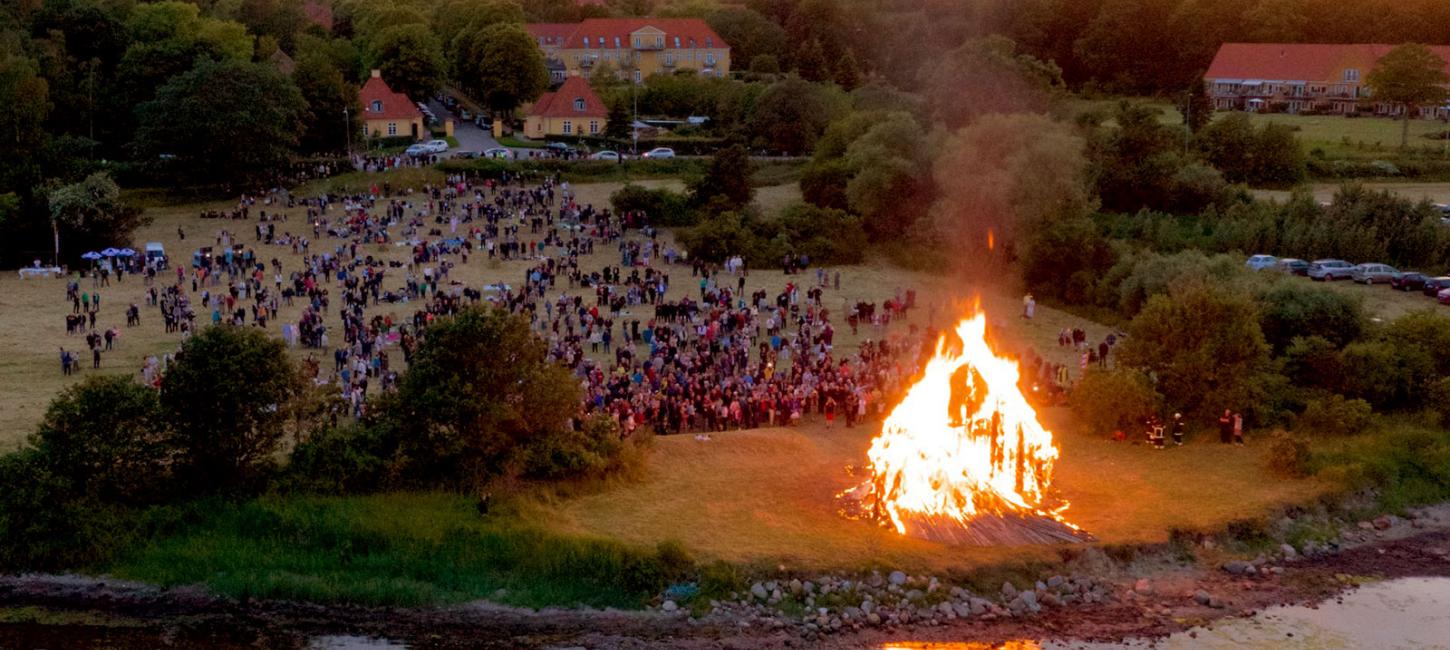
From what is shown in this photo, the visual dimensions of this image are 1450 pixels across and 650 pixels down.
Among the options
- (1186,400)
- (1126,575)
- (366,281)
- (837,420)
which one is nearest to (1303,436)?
(1186,400)

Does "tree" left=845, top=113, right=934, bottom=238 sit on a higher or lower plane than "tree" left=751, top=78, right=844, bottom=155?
lower

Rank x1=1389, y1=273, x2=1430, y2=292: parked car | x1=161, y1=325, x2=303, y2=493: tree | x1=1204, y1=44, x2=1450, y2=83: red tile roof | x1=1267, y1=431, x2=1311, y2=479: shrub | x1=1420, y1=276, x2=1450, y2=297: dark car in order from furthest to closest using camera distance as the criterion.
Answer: x1=1204, y1=44, x2=1450, y2=83: red tile roof < x1=1389, y1=273, x2=1430, y2=292: parked car < x1=1420, y1=276, x2=1450, y2=297: dark car < x1=1267, y1=431, x2=1311, y2=479: shrub < x1=161, y1=325, x2=303, y2=493: tree

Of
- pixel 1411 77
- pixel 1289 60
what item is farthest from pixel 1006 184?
pixel 1289 60

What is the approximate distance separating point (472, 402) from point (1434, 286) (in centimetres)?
3190

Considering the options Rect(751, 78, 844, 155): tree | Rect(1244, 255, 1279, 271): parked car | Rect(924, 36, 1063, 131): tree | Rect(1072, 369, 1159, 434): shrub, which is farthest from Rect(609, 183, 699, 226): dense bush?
Rect(1072, 369, 1159, 434): shrub

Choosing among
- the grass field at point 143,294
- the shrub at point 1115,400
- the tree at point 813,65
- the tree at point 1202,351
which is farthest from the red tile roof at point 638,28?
the shrub at point 1115,400

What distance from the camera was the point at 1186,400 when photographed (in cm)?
2928

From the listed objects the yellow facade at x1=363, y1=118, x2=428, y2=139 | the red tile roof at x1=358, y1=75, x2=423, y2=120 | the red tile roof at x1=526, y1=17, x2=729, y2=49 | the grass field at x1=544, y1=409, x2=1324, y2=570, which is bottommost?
the grass field at x1=544, y1=409, x2=1324, y2=570

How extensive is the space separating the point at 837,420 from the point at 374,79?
158 feet

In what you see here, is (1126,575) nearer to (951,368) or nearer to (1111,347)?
(951,368)

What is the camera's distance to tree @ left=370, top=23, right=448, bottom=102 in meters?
75.3

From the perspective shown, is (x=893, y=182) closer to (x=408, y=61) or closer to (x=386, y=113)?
(x=386, y=113)

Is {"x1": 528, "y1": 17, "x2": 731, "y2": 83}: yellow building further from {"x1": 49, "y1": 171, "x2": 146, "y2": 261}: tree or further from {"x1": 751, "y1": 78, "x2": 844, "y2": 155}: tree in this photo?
{"x1": 49, "y1": 171, "x2": 146, "y2": 261}: tree

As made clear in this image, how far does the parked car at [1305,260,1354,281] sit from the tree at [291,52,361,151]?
42582 mm
